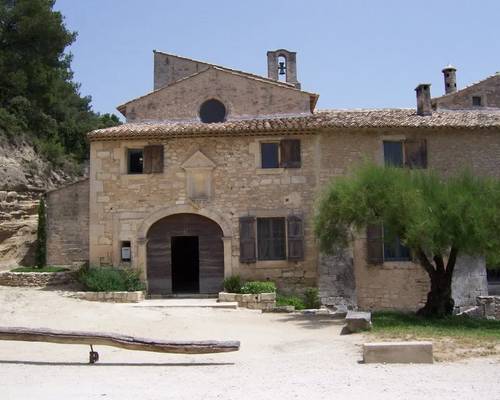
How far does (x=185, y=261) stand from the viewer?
23.5m

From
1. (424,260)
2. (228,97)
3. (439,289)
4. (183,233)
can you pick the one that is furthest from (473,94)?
(183,233)

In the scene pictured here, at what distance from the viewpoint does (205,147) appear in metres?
19.7

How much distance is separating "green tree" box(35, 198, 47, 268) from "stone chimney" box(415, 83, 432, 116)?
50.5ft

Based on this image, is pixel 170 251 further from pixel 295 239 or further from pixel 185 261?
pixel 295 239

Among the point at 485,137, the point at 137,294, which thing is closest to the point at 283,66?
the point at 485,137

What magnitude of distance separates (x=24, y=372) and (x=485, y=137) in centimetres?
1728

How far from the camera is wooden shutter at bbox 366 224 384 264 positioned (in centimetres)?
1902

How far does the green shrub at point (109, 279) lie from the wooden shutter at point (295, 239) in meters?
5.29

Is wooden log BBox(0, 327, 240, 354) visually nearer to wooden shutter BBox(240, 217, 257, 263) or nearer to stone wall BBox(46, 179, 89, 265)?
wooden shutter BBox(240, 217, 257, 263)

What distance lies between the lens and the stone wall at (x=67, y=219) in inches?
908

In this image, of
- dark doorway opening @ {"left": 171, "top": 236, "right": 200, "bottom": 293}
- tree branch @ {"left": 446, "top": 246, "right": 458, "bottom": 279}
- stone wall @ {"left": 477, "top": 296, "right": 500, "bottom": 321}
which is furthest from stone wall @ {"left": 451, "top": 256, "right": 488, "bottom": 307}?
dark doorway opening @ {"left": 171, "top": 236, "right": 200, "bottom": 293}

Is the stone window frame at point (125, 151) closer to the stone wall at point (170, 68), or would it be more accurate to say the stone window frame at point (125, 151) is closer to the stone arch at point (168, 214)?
the stone arch at point (168, 214)

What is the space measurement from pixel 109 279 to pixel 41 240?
17.1 feet

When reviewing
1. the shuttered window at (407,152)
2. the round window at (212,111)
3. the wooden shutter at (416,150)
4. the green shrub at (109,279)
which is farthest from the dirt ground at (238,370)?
the round window at (212,111)
